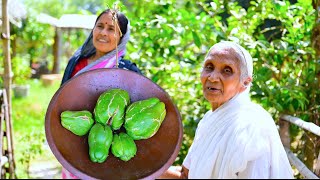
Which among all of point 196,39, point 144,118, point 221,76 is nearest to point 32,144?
point 196,39

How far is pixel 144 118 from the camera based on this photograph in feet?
5.76

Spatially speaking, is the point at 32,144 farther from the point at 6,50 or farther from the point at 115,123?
the point at 115,123

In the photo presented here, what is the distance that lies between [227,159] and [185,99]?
2.12 m

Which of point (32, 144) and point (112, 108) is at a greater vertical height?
point (112, 108)

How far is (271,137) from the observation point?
167 centimetres

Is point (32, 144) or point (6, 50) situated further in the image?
point (32, 144)

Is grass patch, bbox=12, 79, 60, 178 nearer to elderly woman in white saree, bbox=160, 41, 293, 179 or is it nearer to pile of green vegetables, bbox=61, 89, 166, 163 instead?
pile of green vegetables, bbox=61, 89, 166, 163

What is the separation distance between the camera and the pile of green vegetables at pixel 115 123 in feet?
5.74

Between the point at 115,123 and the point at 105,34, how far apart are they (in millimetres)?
782

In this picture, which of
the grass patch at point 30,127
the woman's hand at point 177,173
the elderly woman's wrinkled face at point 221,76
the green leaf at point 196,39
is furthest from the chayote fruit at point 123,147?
the grass patch at point 30,127

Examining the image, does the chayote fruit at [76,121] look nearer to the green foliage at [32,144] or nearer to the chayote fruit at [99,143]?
the chayote fruit at [99,143]

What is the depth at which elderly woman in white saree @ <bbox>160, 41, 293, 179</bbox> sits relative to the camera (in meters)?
1.62

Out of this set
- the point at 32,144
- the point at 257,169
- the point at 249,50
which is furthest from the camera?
the point at 32,144

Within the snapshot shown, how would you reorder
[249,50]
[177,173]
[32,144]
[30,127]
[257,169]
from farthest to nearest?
1. [30,127]
2. [32,144]
3. [249,50]
4. [177,173]
5. [257,169]
